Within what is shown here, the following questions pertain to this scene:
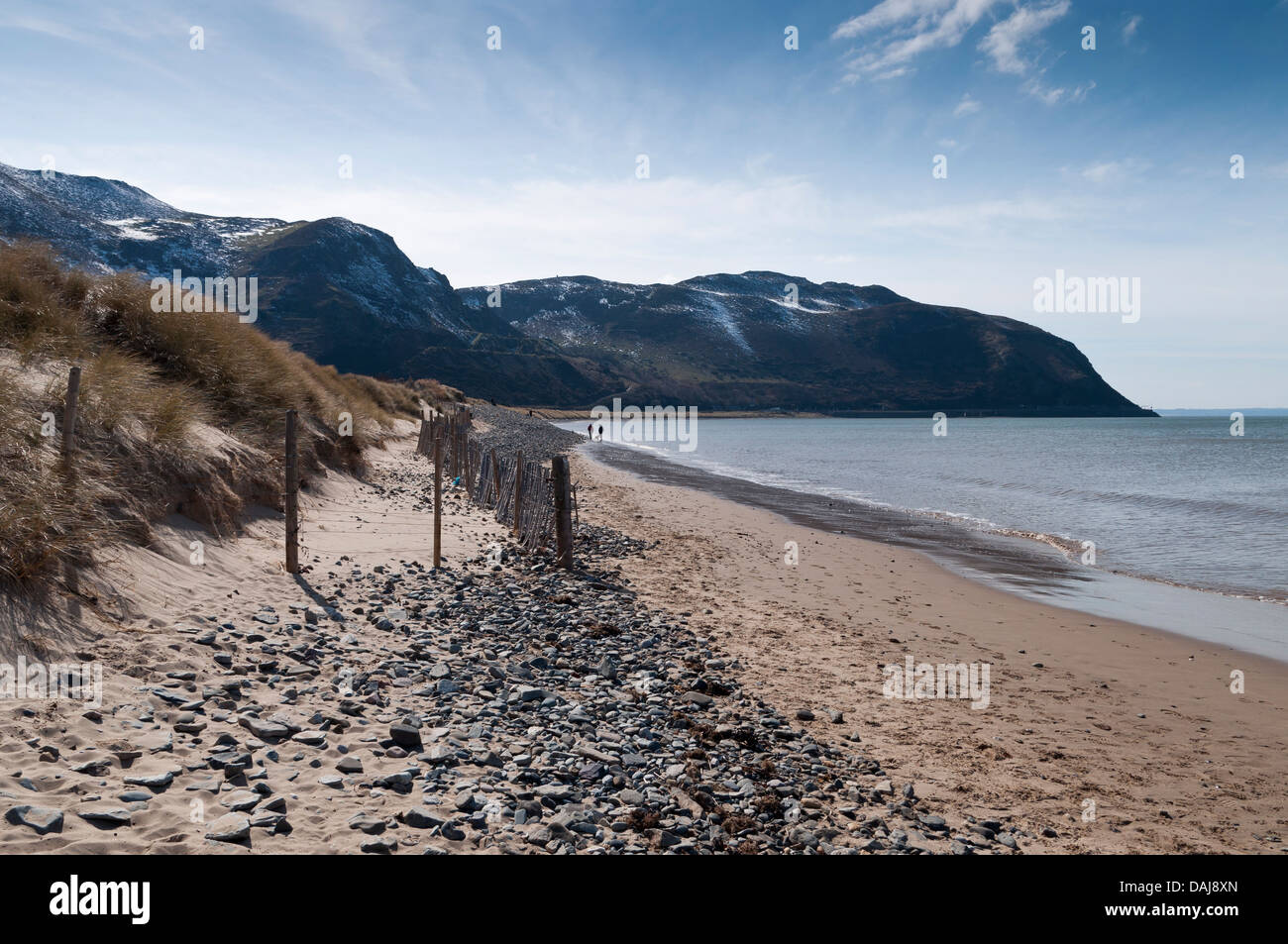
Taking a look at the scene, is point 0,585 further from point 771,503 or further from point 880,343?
point 880,343

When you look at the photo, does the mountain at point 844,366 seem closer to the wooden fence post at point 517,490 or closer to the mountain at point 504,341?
the mountain at point 504,341

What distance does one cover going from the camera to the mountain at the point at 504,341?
102812 mm

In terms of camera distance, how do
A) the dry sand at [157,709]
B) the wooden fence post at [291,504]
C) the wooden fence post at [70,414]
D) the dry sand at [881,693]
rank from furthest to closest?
the wooden fence post at [291,504]
the wooden fence post at [70,414]
the dry sand at [881,693]
the dry sand at [157,709]

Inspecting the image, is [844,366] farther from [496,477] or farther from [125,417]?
[125,417]

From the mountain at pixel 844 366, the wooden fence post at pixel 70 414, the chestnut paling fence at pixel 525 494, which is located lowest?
the chestnut paling fence at pixel 525 494

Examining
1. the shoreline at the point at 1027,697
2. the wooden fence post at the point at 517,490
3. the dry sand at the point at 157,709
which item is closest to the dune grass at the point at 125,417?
the dry sand at the point at 157,709

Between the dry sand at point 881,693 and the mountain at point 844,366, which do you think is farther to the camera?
the mountain at point 844,366

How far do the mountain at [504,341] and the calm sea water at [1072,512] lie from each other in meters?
53.5

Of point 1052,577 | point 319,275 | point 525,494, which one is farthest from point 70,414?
point 319,275

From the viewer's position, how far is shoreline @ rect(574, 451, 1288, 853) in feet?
16.3

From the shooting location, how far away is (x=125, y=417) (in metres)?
8.20

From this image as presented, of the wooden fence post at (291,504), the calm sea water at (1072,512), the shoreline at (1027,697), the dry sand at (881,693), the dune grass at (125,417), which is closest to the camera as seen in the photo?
the dry sand at (881,693)

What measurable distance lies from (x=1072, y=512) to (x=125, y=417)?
23931mm
